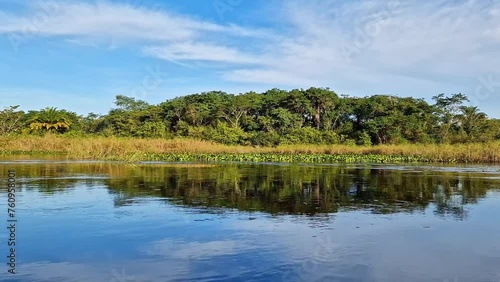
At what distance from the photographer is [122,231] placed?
840 centimetres

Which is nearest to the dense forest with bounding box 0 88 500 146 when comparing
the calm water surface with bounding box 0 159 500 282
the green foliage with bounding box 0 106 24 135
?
the green foliage with bounding box 0 106 24 135

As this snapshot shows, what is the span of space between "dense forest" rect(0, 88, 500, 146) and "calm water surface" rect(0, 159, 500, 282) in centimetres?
3648

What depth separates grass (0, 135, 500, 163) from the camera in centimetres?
3212

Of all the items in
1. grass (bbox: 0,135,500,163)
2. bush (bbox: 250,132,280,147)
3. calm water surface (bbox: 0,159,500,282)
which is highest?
bush (bbox: 250,132,280,147)

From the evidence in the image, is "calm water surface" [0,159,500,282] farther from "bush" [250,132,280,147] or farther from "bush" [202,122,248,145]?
Answer: "bush" [250,132,280,147]

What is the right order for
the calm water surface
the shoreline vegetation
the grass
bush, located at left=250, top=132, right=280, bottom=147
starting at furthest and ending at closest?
1. bush, located at left=250, top=132, right=280, bottom=147
2. the shoreline vegetation
3. the grass
4. the calm water surface

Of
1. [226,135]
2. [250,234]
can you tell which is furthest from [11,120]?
[250,234]

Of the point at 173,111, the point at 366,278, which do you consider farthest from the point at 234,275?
the point at 173,111

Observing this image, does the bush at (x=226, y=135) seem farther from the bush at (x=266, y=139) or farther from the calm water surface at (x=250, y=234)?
the calm water surface at (x=250, y=234)

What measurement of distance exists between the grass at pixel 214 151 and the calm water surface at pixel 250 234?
16830mm

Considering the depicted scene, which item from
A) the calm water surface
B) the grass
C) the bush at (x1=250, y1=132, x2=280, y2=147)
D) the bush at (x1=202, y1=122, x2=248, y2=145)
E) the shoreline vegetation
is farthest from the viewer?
the bush at (x1=250, y1=132, x2=280, y2=147)

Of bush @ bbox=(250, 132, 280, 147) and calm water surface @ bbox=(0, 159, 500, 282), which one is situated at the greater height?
bush @ bbox=(250, 132, 280, 147)

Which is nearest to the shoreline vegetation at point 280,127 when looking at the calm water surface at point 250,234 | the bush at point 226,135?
the bush at point 226,135

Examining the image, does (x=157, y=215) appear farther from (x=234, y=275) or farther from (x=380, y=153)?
(x=380, y=153)
